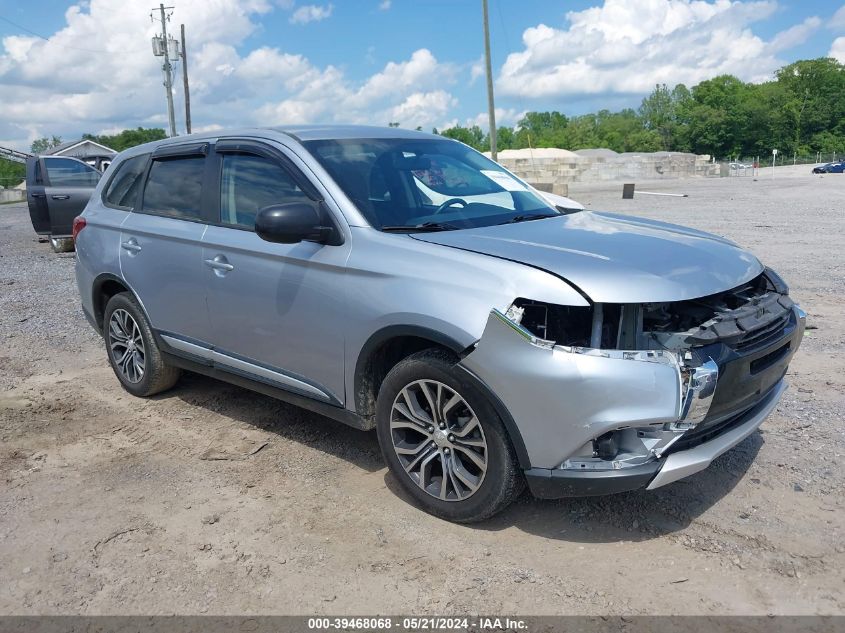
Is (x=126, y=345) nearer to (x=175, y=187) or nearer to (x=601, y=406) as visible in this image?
(x=175, y=187)

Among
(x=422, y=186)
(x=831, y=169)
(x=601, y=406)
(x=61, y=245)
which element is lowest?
(x=601, y=406)

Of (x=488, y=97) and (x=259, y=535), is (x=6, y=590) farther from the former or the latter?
(x=488, y=97)

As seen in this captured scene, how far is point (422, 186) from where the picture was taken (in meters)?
4.41

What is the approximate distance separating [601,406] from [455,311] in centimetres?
76

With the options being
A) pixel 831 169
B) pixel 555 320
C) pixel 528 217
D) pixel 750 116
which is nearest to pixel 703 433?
pixel 555 320

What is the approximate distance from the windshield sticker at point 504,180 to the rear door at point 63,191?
1060 cm

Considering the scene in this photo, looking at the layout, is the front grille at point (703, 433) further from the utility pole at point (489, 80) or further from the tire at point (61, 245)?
the utility pole at point (489, 80)

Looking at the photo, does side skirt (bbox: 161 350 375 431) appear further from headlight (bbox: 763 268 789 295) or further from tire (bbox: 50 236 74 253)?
tire (bbox: 50 236 74 253)

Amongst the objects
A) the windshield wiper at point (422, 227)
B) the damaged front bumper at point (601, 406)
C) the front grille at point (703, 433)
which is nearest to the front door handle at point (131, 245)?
the windshield wiper at point (422, 227)

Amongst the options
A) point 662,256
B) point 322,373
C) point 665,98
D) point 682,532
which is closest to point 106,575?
point 322,373

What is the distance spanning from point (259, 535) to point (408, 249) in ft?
5.11

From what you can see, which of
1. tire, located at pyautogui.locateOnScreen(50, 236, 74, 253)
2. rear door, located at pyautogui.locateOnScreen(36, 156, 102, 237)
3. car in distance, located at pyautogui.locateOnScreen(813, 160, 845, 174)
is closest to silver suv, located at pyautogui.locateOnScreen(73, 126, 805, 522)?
rear door, located at pyautogui.locateOnScreen(36, 156, 102, 237)

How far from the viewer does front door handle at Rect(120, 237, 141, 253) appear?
523 centimetres

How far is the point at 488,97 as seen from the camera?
32.6m
